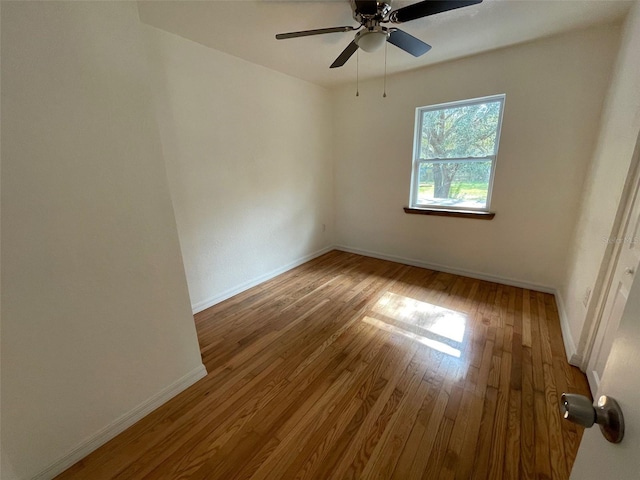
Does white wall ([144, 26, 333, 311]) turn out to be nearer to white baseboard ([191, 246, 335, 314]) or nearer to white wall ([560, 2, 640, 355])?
white baseboard ([191, 246, 335, 314])

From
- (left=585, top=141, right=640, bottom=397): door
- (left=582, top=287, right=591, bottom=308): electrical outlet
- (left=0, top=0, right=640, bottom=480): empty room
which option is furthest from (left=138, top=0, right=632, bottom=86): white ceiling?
(left=582, top=287, right=591, bottom=308): electrical outlet

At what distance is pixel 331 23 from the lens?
201cm

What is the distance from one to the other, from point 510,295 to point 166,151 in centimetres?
361

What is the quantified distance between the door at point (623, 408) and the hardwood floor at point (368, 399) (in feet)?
2.96

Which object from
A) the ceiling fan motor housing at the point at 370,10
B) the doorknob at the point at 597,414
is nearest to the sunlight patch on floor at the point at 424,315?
the doorknob at the point at 597,414

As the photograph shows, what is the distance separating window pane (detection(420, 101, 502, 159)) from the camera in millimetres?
2783

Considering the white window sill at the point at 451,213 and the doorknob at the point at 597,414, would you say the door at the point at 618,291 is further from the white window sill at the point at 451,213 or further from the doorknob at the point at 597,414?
the white window sill at the point at 451,213

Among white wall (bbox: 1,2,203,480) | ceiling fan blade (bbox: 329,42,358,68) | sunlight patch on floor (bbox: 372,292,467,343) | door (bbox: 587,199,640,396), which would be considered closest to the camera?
white wall (bbox: 1,2,203,480)

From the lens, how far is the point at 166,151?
2.20m

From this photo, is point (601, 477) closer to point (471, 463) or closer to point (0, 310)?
point (471, 463)

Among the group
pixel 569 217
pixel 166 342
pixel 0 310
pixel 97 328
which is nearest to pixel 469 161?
pixel 569 217

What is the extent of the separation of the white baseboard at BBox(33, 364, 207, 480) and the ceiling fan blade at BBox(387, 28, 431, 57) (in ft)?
8.71

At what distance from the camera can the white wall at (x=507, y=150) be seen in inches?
90.4

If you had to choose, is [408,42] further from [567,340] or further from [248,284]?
[248,284]
